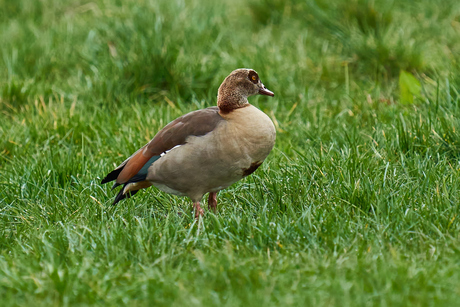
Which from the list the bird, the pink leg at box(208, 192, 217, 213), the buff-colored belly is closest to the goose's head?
the bird

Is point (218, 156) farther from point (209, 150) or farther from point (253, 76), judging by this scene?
point (253, 76)

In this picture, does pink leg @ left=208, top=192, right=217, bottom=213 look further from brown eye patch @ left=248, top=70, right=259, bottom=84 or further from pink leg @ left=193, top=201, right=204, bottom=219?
brown eye patch @ left=248, top=70, right=259, bottom=84

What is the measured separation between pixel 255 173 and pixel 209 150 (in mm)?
770

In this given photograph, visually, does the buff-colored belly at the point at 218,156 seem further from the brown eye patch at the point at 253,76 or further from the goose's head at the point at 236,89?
the brown eye patch at the point at 253,76

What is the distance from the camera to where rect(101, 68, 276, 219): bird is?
373 centimetres

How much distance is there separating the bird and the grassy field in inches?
8.8

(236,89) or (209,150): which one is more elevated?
(236,89)

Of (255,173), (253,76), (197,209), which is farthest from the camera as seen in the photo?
(255,173)

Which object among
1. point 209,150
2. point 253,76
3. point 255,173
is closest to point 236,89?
point 253,76

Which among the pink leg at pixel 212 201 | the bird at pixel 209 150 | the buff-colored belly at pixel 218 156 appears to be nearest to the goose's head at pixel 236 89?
the bird at pixel 209 150

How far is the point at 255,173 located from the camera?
4.42 metres

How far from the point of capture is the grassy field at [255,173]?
2.96 metres

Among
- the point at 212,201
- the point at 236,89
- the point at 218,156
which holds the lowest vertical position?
the point at 212,201

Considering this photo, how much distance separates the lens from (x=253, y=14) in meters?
8.00
